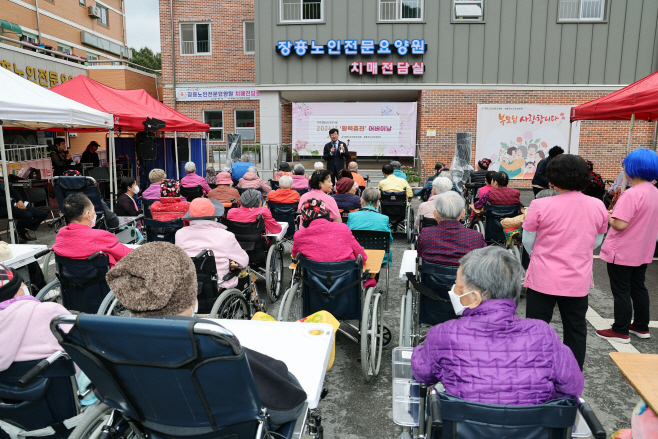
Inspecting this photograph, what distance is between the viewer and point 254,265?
16.8 feet

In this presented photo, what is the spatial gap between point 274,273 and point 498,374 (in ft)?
12.6

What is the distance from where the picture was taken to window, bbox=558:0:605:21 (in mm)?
14422

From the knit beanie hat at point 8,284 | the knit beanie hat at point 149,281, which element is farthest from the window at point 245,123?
the knit beanie hat at point 149,281

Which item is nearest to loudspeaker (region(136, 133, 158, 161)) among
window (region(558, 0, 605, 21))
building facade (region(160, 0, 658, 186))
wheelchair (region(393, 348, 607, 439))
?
building facade (region(160, 0, 658, 186))

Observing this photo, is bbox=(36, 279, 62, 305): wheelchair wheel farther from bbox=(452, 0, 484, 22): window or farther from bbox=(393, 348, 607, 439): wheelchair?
bbox=(452, 0, 484, 22): window

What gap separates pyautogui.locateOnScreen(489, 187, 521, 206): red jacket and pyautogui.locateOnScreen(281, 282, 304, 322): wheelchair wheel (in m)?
3.20

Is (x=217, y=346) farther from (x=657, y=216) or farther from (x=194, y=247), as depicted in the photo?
(x=657, y=216)

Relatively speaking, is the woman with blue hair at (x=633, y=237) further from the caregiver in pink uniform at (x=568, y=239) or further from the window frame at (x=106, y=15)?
the window frame at (x=106, y=15)

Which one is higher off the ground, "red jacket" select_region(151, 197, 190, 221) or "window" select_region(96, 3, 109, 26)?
"window" select_region(96, 3, 109, 26)

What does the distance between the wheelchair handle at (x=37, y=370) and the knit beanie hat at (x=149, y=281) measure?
2.12 feet

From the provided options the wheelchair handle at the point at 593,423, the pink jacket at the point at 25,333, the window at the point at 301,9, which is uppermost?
the window at the point at 301,9

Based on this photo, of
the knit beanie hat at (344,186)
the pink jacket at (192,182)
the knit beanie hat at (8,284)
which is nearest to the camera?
the knit beanie hat at (8,284)

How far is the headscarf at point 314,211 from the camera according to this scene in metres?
4.18

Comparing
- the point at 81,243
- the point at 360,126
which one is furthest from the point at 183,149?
the point at 81,243
